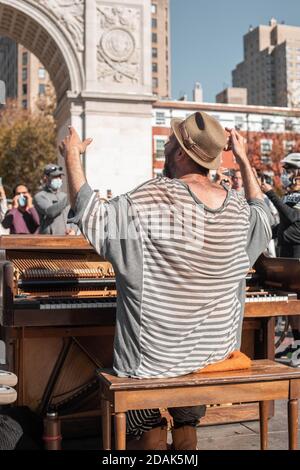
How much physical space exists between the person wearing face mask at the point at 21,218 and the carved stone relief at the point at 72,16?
12681 mm

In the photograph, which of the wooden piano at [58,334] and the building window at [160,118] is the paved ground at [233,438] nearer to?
the wooden piano at [58,334]

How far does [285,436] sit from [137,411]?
1610mm

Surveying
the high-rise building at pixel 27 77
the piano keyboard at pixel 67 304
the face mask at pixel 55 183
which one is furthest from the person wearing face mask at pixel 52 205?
the high-rise building at pixel 27 77

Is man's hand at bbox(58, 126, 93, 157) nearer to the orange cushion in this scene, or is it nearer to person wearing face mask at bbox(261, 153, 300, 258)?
the orange cushion

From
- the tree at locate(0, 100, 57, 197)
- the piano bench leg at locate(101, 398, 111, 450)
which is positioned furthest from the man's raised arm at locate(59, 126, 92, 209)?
the tree at locate(0, 100, 57, 197)

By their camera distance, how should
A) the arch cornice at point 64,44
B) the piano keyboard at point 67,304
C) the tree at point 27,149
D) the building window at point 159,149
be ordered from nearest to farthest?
the piano keyboard at point 67,304 → the arch cornice at point 64,44 → the tree at point 27,149 → the building window at point 159,149

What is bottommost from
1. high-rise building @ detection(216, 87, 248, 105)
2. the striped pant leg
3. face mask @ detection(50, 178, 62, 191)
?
the striped pant leg

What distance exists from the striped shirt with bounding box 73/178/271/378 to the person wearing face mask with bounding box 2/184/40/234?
21.1 ft

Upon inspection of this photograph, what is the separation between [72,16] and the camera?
21.0 metres

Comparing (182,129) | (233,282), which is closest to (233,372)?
(233,282)

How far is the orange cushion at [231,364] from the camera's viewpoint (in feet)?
10.3

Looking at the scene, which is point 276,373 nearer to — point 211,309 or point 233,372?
point 233,372

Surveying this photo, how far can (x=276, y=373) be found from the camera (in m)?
3.21

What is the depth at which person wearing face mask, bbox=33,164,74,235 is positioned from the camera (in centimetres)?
738
